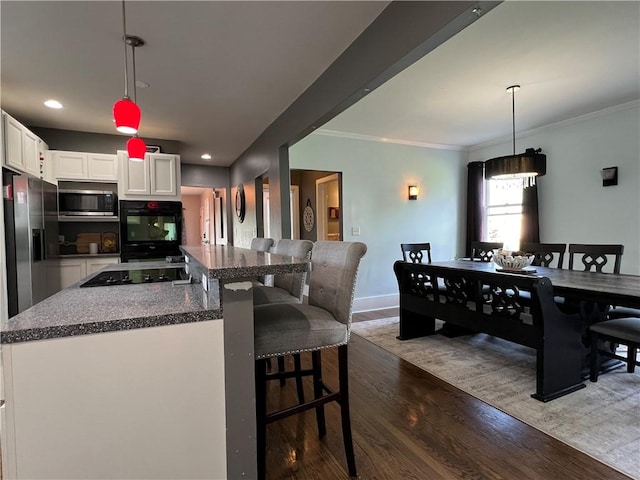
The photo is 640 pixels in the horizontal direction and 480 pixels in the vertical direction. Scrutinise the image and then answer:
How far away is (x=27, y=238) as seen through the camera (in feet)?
9.80

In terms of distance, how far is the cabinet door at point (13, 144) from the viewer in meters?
2.90

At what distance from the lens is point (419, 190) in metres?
5.35

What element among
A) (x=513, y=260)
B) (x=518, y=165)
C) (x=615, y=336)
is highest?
(x=518, y=165)

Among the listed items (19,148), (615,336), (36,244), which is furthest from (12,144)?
(615,336)

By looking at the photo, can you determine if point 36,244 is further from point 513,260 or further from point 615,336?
point 615,336

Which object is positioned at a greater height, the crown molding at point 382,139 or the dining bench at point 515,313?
the crown molding at point 382,139

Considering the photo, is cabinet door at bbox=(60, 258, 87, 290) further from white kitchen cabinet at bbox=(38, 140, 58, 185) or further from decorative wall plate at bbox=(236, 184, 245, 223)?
decorative wall plate at bbox=(236, 184, 245, 223)

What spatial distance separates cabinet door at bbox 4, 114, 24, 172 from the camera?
9.50ft

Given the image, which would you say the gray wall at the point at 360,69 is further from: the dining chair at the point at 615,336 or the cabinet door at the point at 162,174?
the dining chair at the point at 615,336

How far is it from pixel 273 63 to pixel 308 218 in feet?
13.5

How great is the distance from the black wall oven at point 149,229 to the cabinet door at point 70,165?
61cm

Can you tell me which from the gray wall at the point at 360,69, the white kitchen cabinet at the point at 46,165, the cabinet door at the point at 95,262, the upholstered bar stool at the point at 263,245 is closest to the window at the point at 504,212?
the gray wall at the point at 360,69

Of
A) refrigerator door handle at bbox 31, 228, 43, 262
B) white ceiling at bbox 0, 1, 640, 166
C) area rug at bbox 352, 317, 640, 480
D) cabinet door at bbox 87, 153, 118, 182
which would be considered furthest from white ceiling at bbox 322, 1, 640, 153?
refrigerator door handle at bbox 31, 228, 43, 262

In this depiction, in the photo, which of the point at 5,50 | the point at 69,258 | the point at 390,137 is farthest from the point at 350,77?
the point at 69,258
